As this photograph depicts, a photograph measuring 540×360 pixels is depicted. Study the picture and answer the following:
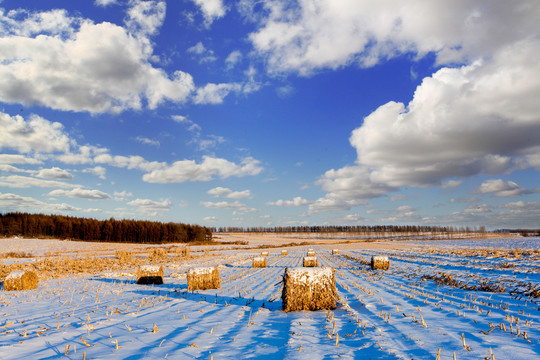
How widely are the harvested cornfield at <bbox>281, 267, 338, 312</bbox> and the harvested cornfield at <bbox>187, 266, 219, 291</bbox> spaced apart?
4228mm

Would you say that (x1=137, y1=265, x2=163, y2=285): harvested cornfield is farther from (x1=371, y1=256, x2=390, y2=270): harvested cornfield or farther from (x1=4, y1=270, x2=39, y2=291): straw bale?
(x1=371, y1=256, x2=390, y2=270): harvested cornfield

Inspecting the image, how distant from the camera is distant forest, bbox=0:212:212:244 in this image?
2729 inches

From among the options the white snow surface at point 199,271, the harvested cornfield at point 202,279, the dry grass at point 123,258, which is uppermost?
the white snow surface at point 199,271

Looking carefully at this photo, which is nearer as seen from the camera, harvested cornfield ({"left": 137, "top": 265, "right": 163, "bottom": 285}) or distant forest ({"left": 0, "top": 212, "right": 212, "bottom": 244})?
harvested cornfield ({"left": 137, "top": 265, "right": 163, "bottom": 285})

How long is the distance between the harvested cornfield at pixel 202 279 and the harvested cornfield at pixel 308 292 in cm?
423

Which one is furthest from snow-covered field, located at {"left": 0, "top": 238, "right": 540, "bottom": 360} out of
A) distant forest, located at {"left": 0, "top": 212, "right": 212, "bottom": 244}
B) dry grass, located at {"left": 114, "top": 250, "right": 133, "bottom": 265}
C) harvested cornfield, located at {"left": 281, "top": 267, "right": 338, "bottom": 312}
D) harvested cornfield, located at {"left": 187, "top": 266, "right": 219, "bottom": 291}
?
distant forest, located at {"left": 0, "top": 212, "right": 212, "bottom": 244}

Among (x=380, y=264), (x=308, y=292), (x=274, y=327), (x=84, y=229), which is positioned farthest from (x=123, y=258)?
(x=84, y=229)

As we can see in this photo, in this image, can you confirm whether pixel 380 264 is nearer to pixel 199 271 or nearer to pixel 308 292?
pixel 199 271

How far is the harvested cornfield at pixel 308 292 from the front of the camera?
23.6ft

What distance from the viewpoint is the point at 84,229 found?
71.8 meters

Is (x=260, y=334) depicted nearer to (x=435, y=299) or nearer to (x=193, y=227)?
(x=435, y=299)

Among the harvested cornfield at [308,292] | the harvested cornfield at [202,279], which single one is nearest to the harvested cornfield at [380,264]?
the harvested cornfield at [202,279]

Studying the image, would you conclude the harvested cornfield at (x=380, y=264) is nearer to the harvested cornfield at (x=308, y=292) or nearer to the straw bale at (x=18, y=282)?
the harvested cornfield at (x=308, y=292)

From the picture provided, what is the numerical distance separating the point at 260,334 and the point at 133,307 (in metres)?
4.19
